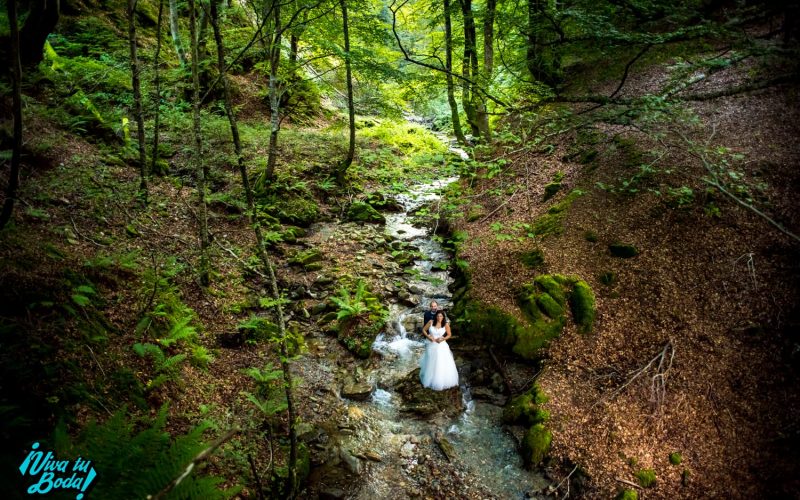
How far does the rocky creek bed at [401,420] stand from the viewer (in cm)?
528

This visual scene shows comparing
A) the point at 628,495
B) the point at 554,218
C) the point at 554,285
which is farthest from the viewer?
the point at 554,218

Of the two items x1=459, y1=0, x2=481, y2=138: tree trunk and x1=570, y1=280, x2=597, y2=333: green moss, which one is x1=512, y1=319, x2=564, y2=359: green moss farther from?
x1=459, y1=0, x2=481, y2=138: tree trunk

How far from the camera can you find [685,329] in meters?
6.01

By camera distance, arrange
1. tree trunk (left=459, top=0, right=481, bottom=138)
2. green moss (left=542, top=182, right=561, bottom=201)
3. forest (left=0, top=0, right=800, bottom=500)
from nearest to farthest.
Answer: forest (left=0, top=0, right=800, bottom=500) < green moss (left=542, top=182, right=561, bottom=201) < tree trunk (left=459, top=0, right=481, bottom=138)

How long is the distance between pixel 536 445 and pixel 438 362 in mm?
2082

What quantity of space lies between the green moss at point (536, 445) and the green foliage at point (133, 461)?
4784 mm

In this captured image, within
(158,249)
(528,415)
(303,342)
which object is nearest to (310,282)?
(303,342)

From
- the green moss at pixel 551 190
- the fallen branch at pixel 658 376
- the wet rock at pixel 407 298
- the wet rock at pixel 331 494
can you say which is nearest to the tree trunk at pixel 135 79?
the wet rock at pixel 407 298

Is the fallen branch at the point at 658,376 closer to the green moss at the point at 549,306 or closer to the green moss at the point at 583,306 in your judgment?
the green moss at the point at 583,306

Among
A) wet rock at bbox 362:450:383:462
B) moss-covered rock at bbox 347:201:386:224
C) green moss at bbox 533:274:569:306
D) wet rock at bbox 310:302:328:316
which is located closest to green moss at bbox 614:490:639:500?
green moss at bbox 533:274:569:306

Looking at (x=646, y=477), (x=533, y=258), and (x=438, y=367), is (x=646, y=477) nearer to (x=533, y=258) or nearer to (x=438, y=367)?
(x=438, y=367)

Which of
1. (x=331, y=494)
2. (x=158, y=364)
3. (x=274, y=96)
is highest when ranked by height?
(x=274, y=96)

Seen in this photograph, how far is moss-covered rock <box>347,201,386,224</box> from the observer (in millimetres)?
12773

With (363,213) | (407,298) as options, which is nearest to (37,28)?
(363,213)
